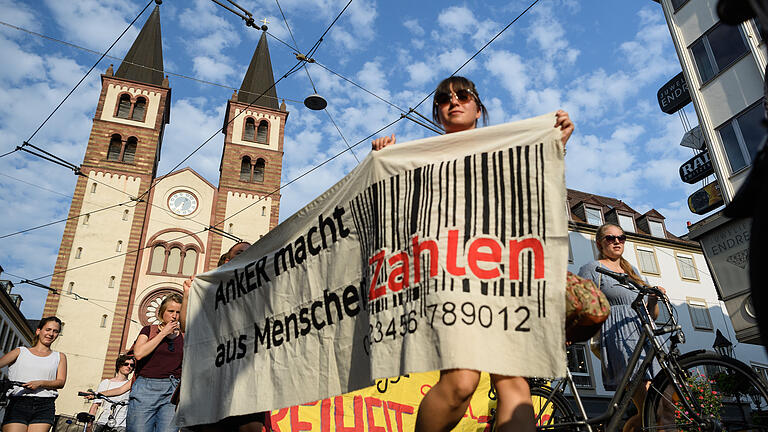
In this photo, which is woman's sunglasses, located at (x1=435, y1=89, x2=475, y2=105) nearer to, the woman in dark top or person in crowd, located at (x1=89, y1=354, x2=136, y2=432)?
the woman in dark top

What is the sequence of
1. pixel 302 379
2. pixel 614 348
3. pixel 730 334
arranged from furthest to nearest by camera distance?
pixel 730 334
pixel 614 348
pixel 302 379

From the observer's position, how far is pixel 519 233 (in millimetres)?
2260

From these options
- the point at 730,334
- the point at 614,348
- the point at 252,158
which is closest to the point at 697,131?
the point at 730,334

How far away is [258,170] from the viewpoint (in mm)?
38062

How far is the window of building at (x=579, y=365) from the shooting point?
2377 centimetres

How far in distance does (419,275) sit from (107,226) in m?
34.1

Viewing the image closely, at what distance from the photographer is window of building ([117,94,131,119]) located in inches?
1459

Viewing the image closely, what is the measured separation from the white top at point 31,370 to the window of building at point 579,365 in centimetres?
2111

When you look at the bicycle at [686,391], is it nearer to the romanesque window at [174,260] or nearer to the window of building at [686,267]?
the window of building at [686,267]

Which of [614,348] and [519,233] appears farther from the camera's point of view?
[614,348]

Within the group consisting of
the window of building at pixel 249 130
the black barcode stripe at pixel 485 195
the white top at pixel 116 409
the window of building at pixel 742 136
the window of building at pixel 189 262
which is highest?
the window of building at pixel 249 130

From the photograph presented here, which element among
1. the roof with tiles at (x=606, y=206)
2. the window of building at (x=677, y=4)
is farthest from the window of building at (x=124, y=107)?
the window of building at (x=677, y=4)

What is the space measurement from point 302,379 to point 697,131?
21.9 metres

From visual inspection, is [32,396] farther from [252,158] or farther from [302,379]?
[252,158]
